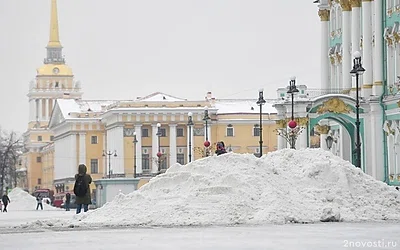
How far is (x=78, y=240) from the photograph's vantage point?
2300cm

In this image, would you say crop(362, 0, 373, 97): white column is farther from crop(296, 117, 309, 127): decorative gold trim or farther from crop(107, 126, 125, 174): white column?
crop(107, 126, 125, 174): white column

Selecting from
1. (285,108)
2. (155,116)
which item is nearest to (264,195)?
(285,108)

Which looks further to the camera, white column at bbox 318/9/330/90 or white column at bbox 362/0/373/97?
white column at bbox 318/9/330/90

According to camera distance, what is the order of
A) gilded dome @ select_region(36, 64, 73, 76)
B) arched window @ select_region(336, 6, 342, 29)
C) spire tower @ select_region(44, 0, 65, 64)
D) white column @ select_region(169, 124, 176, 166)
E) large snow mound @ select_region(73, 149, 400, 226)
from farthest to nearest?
spire tower @ select_region(44, 0, 65, 64) < gilded dome @ select_region(36, 64, 73, 76) < white column @ select_region(169, 124, 176, 166) < arched window @ select_region(336, 6, 342, 29) < large snow mound @ select_region(73, 149, 400, 226)

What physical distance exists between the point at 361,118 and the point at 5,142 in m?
107

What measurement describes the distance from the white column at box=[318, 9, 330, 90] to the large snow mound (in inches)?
1149

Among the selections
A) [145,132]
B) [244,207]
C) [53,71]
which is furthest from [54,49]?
[244,207]

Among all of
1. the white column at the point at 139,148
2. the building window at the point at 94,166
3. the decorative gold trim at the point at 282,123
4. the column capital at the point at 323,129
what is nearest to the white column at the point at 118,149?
the white column at the point at 139,148

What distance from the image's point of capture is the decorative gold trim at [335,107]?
52469 mm

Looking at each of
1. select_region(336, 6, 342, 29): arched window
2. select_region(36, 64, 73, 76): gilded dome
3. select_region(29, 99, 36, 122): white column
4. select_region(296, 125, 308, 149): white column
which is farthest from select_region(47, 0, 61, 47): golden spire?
select_region(296, 125, 308, 149): white column

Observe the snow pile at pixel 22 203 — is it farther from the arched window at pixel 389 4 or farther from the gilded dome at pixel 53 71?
the gilded dome at pixel 53 71

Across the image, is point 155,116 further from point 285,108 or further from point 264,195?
point 264,195

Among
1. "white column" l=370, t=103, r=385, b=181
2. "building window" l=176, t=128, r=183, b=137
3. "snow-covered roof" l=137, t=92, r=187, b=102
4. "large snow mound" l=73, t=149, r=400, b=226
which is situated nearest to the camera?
"large snow mound" l=73, t=149, r=400, b=226

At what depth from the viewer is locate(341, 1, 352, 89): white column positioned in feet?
189
